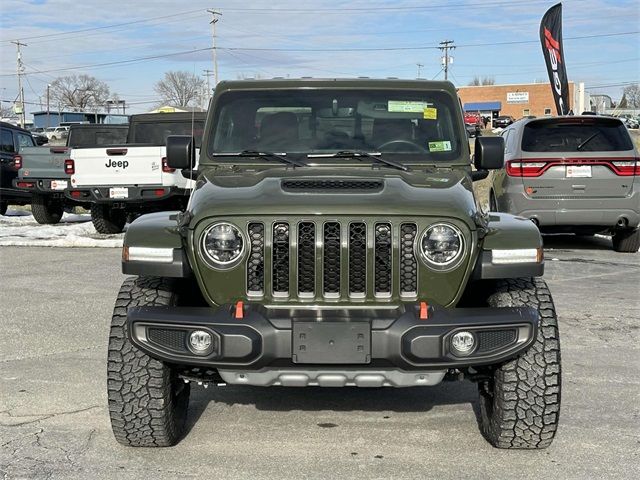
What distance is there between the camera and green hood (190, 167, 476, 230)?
12.4 feet

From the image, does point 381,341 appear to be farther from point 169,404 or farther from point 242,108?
point 242,108

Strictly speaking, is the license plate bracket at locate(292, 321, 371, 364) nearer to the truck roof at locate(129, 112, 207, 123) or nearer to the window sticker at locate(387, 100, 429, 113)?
the window sticker at locate(387, 100, 429, 113)

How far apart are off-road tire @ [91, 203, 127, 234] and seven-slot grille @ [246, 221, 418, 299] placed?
34.8ft

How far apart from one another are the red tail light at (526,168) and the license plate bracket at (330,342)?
7261 mm

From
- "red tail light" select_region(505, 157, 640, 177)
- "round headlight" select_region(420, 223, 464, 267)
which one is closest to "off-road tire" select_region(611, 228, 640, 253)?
"red tail light" select_region(505, 157, 640, 177)

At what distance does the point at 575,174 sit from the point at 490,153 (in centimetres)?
543

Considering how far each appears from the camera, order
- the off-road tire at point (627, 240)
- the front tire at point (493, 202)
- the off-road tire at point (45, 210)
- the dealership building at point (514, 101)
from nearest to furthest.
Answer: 1. the off-road tire at point (627, 240)
2. the front tire at point (493, 202)
3. the off-road tire at point (45, 210)
4. the dealership building at point (514, 101)

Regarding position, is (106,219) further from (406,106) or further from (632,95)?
(632,95)

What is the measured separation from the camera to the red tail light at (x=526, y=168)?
1034cm

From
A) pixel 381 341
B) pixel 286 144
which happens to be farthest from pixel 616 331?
pixel 381 341

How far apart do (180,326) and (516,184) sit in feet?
24.6

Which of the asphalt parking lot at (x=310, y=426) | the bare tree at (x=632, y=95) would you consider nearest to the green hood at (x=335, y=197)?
the asphalt parking lot at (x=310, y=426)

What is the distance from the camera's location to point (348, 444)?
4.23 m

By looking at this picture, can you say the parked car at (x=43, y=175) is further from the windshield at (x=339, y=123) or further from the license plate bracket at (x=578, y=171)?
the windshield at (x=339, y=123)
